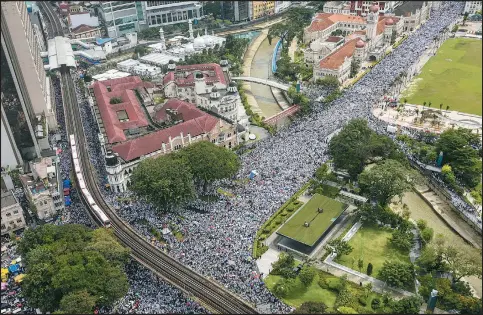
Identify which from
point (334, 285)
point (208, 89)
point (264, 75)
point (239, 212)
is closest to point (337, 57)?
point (264, 75)

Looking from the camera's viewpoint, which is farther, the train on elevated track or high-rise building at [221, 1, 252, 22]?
high-rise building at [221, 1, 252, 22]

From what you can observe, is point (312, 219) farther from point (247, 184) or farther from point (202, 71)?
point (202, 71)

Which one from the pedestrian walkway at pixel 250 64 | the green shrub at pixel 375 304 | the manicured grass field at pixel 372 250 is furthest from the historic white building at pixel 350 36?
the green shrub at pixel 375 304

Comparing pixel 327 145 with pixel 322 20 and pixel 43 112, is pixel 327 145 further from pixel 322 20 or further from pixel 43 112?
pixel 322 20

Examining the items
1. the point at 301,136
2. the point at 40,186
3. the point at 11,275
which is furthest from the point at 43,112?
the point at 301,136

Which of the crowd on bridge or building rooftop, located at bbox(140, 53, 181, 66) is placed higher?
building rooftop, located at bbox(140, 53, 181, 66)

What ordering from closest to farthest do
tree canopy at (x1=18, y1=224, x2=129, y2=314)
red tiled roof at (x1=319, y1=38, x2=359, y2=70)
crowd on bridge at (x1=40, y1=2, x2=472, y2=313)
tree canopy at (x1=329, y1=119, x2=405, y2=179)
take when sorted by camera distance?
tree canopy at (x1=18, y1=224, x2=129, y2=314)
crowd on bridge at (x1=40, y1=2, x2=472, y2=313)
tree canopy at (x1=329, y1=119, x2=405, y2=179)
red tiled roof at (x1=319, y1=38, x2=359, y2=70)

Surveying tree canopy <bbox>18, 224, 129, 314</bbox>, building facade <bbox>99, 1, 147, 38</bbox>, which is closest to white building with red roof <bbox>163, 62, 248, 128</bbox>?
tree canopy <bbox>18, 224, 129, 314</bbox>

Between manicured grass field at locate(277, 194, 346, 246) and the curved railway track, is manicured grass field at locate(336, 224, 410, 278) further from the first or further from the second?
the curved railway track
